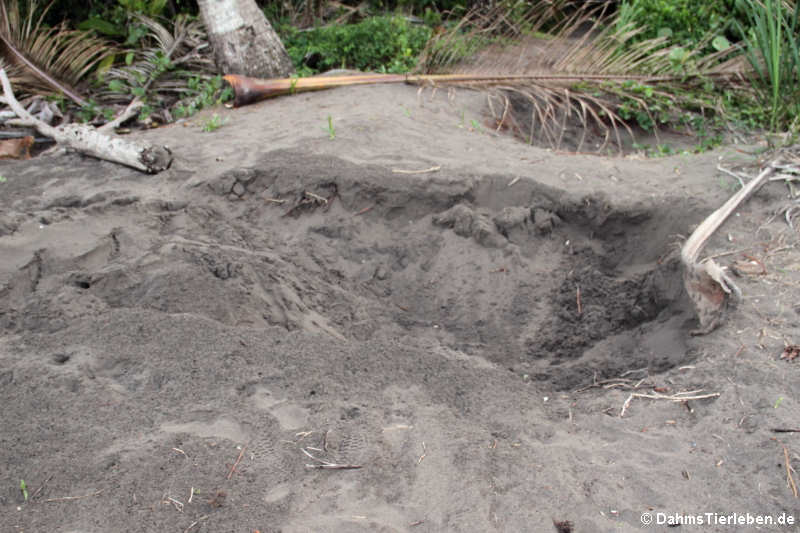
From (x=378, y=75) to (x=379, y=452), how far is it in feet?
13.6

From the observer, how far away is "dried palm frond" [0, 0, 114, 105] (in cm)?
561

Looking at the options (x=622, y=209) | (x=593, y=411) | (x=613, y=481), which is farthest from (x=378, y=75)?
(x=613, y=481)

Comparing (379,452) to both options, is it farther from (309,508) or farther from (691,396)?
(691,396)

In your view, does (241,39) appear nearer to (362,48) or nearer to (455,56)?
(362,48)

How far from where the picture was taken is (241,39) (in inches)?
220

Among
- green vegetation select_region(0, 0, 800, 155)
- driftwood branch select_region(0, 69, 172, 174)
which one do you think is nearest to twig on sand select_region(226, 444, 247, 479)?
driftwood branch select_region(0, 69, 172, 174)

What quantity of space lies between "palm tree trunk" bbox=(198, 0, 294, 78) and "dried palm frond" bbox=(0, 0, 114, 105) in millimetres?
1140

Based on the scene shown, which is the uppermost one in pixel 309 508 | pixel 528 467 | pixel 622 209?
pixel 309 508

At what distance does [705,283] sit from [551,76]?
120 inches

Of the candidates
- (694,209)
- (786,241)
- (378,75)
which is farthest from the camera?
(378,75)

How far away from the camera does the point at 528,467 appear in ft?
6.57

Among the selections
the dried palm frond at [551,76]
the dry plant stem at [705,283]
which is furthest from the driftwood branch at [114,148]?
the dry plant stem at [705,283]

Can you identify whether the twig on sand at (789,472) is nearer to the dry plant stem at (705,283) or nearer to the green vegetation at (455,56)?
the dry plant stem at (705,283)
